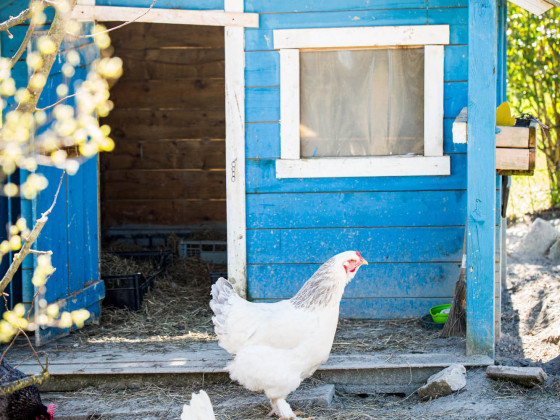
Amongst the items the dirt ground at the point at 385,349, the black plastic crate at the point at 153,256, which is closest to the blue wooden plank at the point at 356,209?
the dirt ground at the point at 385,349

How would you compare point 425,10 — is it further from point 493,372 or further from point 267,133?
point 493,372

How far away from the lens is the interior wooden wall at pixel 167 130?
27.9 feet

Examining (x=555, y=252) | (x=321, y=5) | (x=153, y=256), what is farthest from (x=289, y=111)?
(x=555, y=252)

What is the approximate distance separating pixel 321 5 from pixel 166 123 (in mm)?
4193

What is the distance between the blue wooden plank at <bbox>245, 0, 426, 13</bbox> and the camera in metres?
4.91

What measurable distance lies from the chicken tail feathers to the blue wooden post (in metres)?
1.58

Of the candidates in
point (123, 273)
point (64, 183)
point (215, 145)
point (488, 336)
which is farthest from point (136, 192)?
point (488, 336)

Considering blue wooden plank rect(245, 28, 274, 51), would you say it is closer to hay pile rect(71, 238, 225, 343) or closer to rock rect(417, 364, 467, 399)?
hay pile rect(71, 238, 225, 343)

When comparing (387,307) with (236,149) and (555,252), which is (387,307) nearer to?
(236,149)

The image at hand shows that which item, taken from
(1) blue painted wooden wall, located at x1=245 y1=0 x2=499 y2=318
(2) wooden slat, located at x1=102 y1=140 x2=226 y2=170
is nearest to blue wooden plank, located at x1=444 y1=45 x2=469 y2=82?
(1) blue painted wooden wall, located at x1=245 y1=0 x2=499 y2=318

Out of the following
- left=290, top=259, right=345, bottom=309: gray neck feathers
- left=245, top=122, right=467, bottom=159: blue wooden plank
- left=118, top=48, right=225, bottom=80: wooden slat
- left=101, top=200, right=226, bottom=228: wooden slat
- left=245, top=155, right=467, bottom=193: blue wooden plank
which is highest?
left=118, top=48, right=225, bottom=80: wooden slat

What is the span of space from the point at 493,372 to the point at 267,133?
2.55 meters

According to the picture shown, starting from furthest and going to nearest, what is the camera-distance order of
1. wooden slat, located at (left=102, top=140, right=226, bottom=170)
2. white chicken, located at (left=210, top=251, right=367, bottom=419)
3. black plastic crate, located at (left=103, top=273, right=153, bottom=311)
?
wooden slat, located at (left=102, top=140, right=226, bottom=170), black plastic crate, located at (left=103, top=273, right=153, bottom=311), white chicken, located at (left=210, top=251, right=367, bottom=419)

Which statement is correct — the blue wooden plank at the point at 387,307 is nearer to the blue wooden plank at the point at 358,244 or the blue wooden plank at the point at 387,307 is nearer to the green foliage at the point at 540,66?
the blue wooden plank at the point at 358,244
